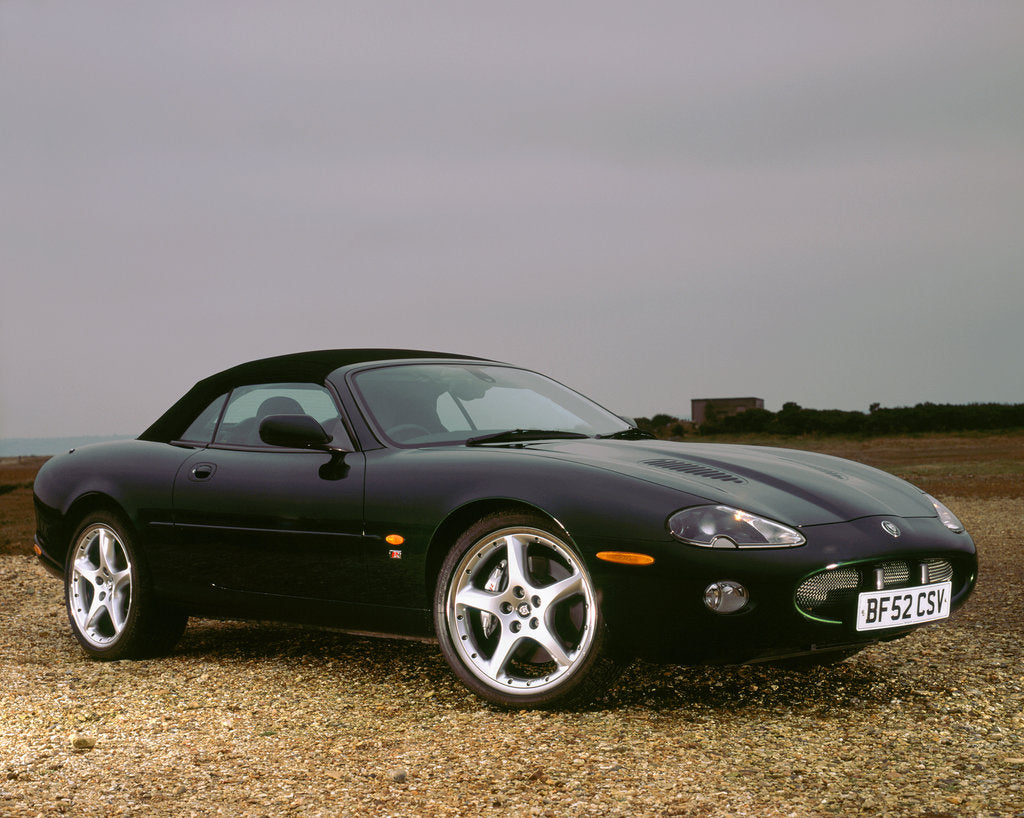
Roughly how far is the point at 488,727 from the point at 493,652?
13.0 inches

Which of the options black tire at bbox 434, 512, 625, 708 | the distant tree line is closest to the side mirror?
black tire at bbox 434, 512, 625, 708

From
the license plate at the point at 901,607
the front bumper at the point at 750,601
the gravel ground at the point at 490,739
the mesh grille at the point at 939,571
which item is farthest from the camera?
the mesh grille at the point at 939,571

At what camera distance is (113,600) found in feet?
18.6

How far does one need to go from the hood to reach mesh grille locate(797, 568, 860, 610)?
21 centimetres

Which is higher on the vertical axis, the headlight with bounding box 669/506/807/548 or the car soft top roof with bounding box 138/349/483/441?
the car soft top roof with bounding box 138/349/483/441

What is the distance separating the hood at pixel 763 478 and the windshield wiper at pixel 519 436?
16 cm

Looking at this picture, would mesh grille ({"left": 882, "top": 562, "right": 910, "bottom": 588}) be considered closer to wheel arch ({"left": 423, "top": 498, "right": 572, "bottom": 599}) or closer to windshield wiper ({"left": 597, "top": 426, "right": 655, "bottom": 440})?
wheel arch ({"left": 423, "top": 498, "right": 572, "bottom": 599})

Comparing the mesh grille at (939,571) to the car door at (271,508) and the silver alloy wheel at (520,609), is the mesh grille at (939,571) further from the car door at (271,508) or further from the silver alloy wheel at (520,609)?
the car door at (271,508)

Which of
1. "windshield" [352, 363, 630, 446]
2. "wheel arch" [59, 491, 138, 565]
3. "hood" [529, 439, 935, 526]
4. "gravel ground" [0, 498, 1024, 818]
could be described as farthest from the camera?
"wheel arch" [59, 491, 138, 565]

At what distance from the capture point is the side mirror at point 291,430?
4578mm

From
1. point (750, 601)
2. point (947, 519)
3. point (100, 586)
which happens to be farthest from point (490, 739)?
point (100, 586)

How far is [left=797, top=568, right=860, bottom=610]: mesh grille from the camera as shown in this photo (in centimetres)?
378

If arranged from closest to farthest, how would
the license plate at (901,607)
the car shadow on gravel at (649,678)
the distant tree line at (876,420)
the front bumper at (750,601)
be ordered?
1. the front bumper at (750,601)
2. the license plate at (901,607)
3. the car shadow on gravel at (649,678)
4. the distant tree line at (876,420)

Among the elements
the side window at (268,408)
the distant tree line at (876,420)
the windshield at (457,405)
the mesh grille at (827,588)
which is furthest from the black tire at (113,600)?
the distant tree line at (876,420)
